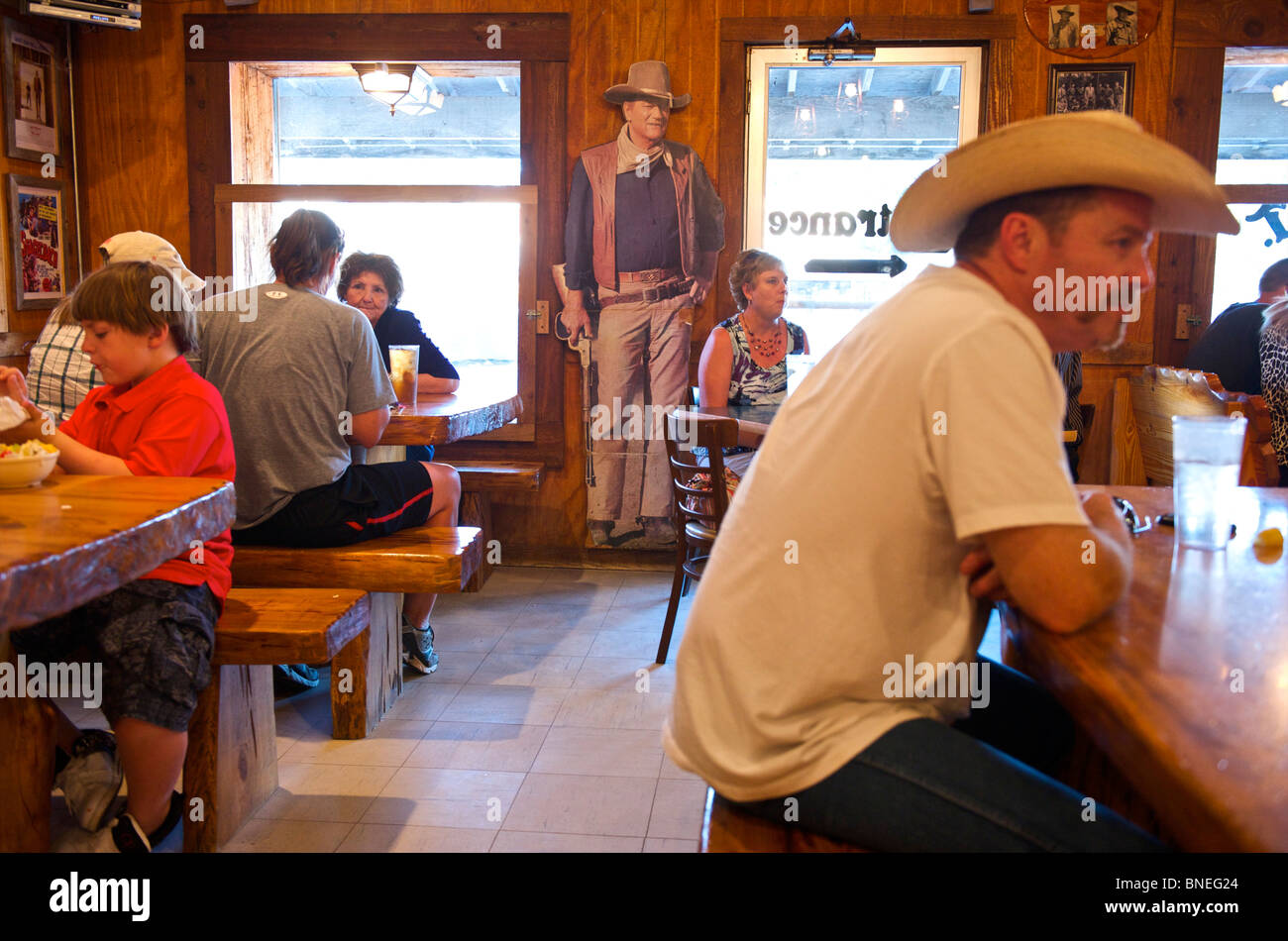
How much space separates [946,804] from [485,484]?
3623 mm

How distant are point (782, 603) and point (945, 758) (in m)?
0.25

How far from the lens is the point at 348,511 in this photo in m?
2.88

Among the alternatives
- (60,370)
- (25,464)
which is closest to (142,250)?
(60,370)

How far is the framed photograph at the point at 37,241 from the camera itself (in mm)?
4539

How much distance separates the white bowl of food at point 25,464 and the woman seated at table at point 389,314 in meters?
2.18

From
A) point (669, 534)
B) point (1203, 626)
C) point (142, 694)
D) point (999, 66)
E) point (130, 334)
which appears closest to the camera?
point (1203, 626)

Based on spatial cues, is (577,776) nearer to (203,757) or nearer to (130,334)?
(203,757)

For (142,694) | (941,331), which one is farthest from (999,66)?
(142,694)

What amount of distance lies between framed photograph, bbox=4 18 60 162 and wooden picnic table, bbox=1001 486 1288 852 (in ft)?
15.7

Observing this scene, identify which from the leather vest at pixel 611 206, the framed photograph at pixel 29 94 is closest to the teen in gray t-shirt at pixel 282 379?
the leather vest at pixel 611 206

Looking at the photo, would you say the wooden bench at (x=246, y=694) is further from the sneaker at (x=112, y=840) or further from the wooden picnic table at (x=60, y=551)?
the wooden picnic table at (x=60, y=551)

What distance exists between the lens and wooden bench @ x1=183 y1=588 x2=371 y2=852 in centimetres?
222

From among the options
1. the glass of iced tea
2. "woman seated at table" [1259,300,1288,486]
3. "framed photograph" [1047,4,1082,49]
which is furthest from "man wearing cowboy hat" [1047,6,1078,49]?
the glass of iced tea

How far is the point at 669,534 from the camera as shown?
4723 mm
